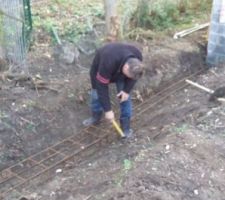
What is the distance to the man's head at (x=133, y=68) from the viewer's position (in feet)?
20.4

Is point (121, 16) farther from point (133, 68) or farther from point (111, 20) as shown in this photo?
point (133, 68)

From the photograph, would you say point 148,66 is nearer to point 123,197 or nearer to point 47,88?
point 47,88

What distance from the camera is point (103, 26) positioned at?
971 centimetres

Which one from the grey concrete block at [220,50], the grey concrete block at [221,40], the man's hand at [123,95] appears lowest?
the grey concrete block at [220,50]

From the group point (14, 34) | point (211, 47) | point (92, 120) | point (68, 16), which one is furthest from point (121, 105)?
point (68, 16)

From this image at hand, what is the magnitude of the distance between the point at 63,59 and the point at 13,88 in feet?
3.74

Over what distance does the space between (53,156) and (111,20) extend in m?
2.75

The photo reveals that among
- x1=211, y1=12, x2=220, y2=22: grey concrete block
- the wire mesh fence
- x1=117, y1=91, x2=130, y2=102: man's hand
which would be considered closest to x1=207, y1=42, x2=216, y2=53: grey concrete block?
x1=211, y1=12, x2=220, y2=22: grey concrete block

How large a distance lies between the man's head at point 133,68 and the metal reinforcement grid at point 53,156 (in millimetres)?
1560

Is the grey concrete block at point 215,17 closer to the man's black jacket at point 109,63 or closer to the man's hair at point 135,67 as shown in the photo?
the man's black jacket at point 109,63

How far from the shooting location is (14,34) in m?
8.41

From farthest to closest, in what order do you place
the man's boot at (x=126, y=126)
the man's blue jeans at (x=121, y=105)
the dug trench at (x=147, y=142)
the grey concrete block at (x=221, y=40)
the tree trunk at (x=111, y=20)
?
the grey concrete block at (x=221, y=40) → the tree trunk at (x=111, y=20) → the man's boot at (x=126, y=126) → the man's blue jeans at (x=121, y=105) → the dug trench at (x=147, y=142)

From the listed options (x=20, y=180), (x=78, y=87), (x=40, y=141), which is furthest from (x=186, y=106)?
(x=20, y=180)

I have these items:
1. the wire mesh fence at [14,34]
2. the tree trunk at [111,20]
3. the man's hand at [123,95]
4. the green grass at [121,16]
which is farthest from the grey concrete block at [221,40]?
the wire mesh fence at [14,34]
